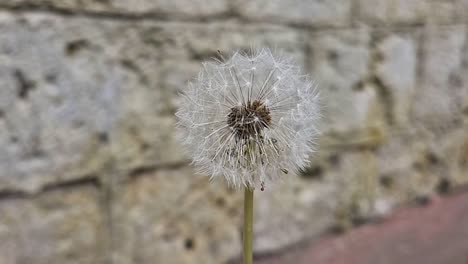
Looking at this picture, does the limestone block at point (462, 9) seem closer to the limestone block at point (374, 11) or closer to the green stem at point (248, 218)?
the limestone block at point (374, 11)

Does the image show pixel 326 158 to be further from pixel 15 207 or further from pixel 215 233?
pixel 15 207

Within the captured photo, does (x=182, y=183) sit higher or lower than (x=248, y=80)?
lower

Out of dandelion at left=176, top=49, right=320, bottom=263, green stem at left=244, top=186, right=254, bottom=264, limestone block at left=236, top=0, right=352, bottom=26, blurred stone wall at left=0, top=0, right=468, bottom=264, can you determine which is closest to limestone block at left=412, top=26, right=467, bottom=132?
blurred stone wall at left=0, top=0, right=468, bottom=264

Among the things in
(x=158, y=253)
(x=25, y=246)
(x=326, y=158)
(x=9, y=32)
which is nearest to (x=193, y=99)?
(x=9, y=32)

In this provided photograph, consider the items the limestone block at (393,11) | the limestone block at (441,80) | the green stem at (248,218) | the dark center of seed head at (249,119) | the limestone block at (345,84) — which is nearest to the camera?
the green stem at (248,218)

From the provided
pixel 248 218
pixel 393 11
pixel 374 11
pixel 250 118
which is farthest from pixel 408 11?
pixel 248 218

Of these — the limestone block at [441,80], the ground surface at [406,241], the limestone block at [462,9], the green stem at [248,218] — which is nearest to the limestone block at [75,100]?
the ground surface at [406,241]
